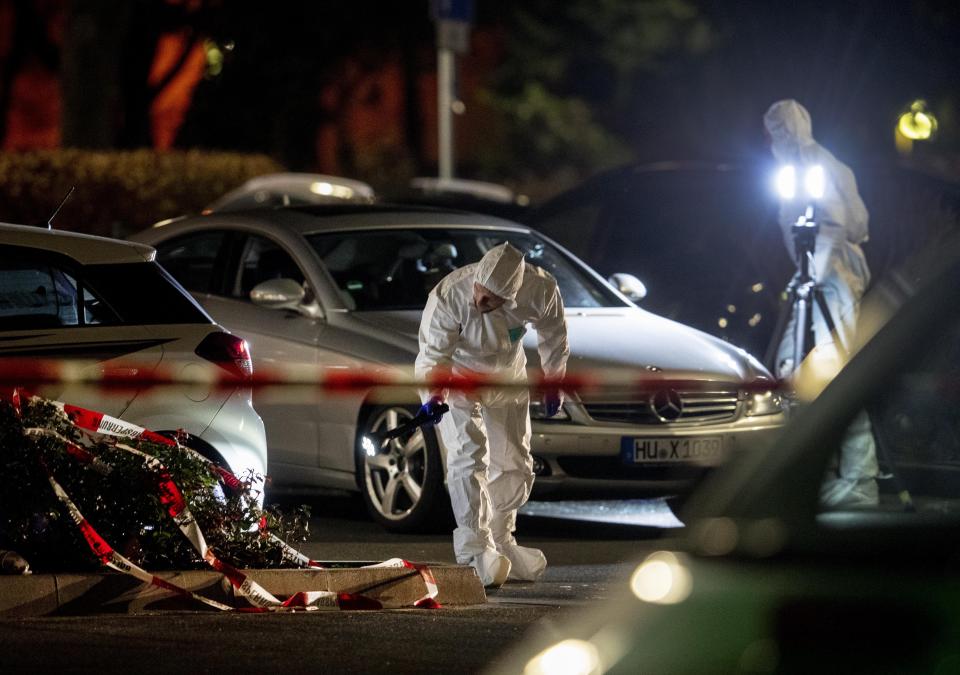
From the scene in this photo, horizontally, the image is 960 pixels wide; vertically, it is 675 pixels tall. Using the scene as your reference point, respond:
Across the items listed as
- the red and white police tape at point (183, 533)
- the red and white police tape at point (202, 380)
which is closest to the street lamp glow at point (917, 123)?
the red and white police tape at point (202, 380)

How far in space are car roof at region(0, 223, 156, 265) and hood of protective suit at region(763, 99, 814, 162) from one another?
208 inches

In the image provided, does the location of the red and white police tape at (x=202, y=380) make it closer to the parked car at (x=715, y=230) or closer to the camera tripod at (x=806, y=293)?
the camera tripod at (x=806, y=293)

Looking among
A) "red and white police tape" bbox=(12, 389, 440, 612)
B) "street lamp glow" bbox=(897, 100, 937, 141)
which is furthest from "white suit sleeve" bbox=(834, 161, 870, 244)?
"red and white police tape" bbox=(12, 389, 440, 612)

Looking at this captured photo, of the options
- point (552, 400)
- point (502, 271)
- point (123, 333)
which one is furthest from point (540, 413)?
point (123, 333)

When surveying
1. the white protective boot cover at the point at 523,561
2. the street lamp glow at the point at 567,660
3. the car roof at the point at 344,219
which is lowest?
the white protective boot cover at the point at 523,561

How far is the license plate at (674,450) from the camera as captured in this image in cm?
966

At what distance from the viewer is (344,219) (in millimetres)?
11016

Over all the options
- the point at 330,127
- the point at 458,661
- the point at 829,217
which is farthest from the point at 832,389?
the point at 330,127

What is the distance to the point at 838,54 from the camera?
92.5 ft

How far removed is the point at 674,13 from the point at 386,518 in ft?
114

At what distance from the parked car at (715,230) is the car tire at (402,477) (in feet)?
12.4

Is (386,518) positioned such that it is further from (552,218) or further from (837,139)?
(837,139)

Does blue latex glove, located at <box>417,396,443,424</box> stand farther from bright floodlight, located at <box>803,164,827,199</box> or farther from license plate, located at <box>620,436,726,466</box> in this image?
bright floodlight, located at <box>803,164,827,199</box>

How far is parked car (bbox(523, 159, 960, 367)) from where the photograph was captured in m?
13.6
